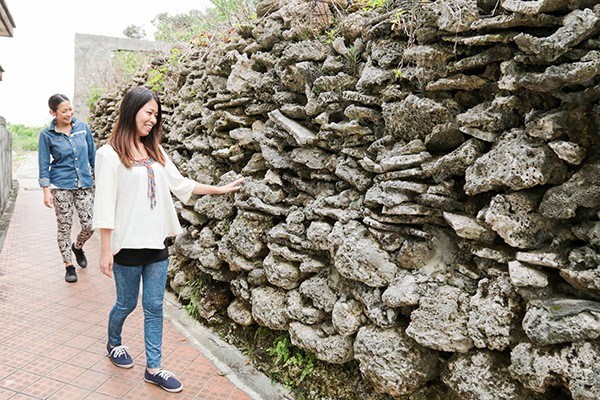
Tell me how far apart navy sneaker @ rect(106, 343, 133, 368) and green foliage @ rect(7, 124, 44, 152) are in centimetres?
2341

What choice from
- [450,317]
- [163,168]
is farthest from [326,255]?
[163,168]

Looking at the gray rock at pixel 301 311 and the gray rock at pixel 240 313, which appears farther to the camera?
the gray rock at pixel 240 313

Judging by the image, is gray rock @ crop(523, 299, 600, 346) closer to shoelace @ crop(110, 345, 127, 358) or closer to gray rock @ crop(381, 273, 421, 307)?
gray rock @ crop(381, 273, 421, 307)

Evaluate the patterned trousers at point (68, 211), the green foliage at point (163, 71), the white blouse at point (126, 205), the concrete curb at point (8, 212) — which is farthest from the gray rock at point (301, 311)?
the concrete curb at point (8, 212)

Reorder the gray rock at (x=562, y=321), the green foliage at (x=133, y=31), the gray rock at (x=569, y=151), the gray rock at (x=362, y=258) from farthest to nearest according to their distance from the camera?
1. the green foliage at (x=133, y=31)
2. the gray rock at (x=362, y=258)
3. the gray rock at (x=569, y=151)
4. the gray rock at (x=562, y=321)

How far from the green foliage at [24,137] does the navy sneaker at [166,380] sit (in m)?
23.8

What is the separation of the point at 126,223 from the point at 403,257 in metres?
1.87

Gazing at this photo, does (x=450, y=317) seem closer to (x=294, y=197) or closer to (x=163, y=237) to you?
(x=294, y=197)

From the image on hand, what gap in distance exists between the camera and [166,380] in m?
3.16

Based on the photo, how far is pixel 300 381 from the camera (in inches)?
126

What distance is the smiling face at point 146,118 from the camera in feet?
9.91

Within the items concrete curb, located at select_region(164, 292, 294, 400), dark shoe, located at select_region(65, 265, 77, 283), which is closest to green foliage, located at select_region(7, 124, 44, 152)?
dark shoe, located at select_region(65, 265, 77, 283)

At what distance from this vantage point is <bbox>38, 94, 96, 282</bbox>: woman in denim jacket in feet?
15.4

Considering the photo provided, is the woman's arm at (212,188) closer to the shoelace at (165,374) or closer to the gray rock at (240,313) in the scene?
the gray rock at (240,313)
